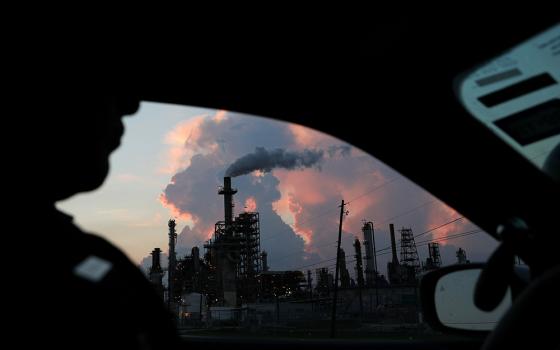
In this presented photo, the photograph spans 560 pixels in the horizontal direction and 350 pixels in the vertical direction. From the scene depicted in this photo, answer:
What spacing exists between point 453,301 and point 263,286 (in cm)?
6720

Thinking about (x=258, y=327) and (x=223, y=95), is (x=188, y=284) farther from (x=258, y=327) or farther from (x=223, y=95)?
(x=223, y=95)

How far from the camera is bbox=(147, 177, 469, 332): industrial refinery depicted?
4812 centimetres

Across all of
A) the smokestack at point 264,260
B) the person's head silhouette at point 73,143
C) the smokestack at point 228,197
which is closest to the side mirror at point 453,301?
the person's head silhouette at point 73,143

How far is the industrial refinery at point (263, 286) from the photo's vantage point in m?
48.1

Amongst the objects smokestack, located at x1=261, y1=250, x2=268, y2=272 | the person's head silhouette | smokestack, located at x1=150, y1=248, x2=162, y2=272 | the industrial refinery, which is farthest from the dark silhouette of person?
smokestack, located at x1=261, y1=250, x2=268, y2=272

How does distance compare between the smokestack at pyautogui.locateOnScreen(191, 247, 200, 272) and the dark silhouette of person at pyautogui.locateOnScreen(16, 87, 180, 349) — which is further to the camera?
the smokestack at pyautogui.locateOnScreen(191, 247, 200, 272)

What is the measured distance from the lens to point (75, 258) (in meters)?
0.97

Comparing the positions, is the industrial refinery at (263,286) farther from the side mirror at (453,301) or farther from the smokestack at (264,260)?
the side mirror at (453,301)

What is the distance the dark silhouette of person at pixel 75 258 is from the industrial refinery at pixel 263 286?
1584 inches

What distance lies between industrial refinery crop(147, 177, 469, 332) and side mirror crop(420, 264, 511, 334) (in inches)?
1529

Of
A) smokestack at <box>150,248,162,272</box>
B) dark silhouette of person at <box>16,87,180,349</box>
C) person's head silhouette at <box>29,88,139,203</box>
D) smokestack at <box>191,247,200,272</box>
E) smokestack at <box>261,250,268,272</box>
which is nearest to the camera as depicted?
dark silhouette of person at <box>16,87,180,349</box>

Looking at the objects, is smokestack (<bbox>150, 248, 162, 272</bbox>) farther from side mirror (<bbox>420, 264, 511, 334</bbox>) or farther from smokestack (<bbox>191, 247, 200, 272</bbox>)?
side mirror (<bbox>420, 264, 511, 334</bbox>)

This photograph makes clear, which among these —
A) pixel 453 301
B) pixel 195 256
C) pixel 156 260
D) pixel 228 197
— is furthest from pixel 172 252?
pixel 453 301

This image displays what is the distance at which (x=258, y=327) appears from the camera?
140 feet
